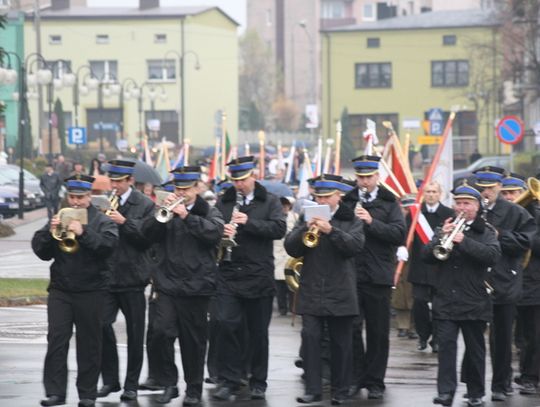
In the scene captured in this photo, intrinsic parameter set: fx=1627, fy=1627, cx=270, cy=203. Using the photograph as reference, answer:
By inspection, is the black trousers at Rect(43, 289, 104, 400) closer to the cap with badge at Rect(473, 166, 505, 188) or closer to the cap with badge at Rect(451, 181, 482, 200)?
the cap with badge at Rect(451, 181, 482, 200)

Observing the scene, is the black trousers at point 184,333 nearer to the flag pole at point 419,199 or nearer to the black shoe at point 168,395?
the black shoe at point 168,395

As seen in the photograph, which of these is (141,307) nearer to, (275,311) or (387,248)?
(387,248)

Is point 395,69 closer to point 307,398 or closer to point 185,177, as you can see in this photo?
point 185,177

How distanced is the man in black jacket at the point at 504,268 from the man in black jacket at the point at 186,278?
7.44ft

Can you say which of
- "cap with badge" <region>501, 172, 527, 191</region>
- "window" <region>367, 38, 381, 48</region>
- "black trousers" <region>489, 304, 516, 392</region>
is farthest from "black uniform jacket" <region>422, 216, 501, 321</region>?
"window" <region>367, 38, 381, 48</region>

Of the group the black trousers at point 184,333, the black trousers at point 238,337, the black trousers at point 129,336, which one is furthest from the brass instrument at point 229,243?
the black trousers at point 129,336

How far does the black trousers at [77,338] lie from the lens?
11945mm

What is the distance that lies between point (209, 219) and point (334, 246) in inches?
38.7

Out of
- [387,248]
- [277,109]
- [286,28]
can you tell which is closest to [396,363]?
[387,248]

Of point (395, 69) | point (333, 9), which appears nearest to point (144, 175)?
point (395, 69)

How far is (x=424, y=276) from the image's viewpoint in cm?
1680

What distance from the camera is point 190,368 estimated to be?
12594 millimetres

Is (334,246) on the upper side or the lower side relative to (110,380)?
upper

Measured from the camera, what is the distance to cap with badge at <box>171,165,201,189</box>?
12528 mm
